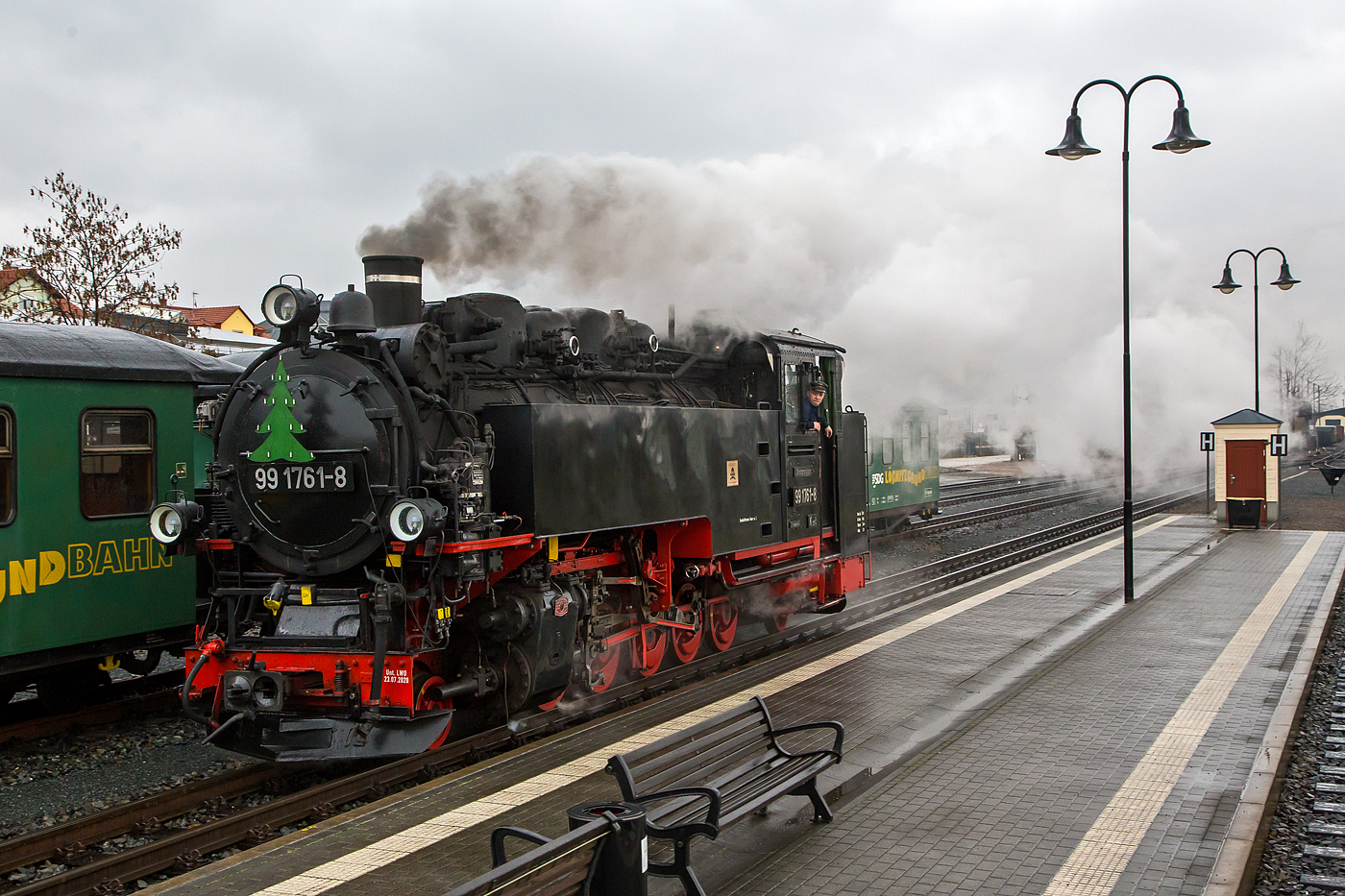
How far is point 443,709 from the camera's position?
6375 millimetres

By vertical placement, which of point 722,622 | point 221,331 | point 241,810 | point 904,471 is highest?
point 221,331

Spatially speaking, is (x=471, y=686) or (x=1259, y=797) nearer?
(x=1259, y=797)

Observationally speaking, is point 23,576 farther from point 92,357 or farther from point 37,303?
point 37,303

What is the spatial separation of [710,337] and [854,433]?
2352 millimetres

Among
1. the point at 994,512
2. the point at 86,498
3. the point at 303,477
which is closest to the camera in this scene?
the point at 303,477

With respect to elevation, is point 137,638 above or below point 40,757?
above

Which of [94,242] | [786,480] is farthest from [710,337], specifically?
[94,242]

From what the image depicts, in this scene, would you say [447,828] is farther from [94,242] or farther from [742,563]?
[94,242]

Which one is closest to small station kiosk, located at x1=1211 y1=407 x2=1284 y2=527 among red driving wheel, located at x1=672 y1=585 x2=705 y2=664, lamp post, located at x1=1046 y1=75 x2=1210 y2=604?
lamp post, located at x1=1046 y1=75 x2=1210 y2=604

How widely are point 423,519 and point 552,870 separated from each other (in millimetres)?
2923

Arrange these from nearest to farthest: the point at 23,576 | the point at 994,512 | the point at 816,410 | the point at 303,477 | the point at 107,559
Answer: the point at 303,477
the point at 23,576
the point at 107,559
the point at 816,410
the point at 994,512

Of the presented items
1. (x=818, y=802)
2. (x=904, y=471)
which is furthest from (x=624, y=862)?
(x=904, y=471)

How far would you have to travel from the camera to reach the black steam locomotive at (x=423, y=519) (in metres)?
6.32

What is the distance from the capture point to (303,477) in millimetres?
6656
